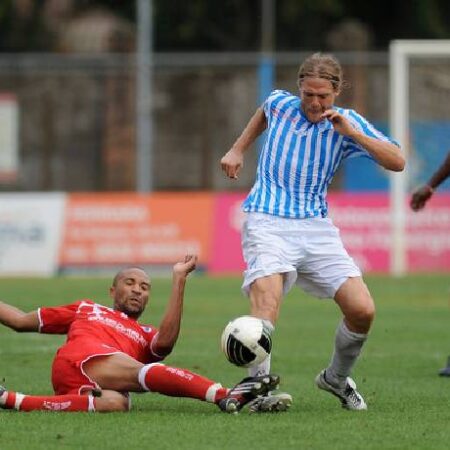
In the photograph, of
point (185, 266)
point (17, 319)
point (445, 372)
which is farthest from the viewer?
point (445, 372)

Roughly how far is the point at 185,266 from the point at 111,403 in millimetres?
880

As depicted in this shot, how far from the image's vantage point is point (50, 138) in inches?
1241

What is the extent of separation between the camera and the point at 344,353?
9.20 metres

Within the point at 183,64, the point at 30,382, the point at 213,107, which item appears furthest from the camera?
the point at 213,107

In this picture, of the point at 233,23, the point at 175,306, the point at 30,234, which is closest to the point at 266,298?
the point at 175,306

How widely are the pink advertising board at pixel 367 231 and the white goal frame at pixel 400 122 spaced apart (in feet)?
0.45

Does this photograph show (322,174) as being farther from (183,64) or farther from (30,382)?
(183,64)

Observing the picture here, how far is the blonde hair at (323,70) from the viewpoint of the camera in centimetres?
878

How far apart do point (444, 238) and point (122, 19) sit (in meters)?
14.4

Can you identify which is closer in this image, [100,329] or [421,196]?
[100,329]

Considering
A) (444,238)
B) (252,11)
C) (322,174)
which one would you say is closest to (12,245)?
(444,238)

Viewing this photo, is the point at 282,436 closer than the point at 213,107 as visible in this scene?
Yes

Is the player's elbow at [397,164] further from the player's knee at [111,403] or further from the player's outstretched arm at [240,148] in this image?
the player's knee at [111,403]

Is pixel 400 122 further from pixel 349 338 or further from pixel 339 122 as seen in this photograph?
pixel 339 122
